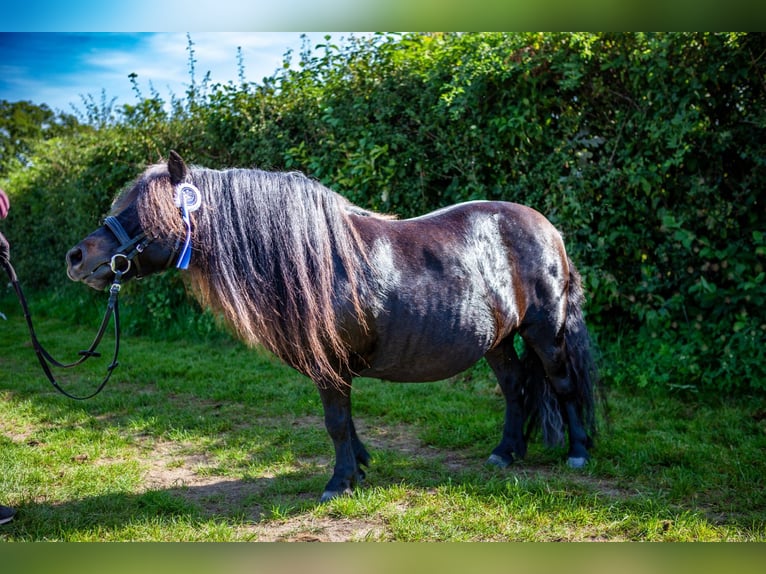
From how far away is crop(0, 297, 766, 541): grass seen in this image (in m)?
2.85

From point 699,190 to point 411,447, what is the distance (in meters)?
2.68

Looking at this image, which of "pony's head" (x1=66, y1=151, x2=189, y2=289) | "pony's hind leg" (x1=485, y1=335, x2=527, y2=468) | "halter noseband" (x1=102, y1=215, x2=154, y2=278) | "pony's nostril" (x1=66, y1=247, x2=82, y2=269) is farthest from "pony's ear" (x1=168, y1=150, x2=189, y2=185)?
"pony's hind leg" (x1=485, y1=335, x2=527, y2=468)

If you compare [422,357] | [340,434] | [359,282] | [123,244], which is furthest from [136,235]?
[422,357]

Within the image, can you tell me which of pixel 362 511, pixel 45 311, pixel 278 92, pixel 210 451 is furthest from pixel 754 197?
pixel 45 311

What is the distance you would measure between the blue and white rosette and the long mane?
0.03 meters

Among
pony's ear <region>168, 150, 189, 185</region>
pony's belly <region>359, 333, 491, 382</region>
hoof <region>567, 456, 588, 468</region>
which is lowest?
hoof <region>567, 456, 588, 468</region>

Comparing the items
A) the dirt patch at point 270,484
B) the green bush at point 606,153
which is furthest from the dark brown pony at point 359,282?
the green bush at point 606,153

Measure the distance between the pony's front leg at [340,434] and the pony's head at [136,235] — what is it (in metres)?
0.98

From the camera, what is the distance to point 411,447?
4043 mm

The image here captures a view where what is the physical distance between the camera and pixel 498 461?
143 inches

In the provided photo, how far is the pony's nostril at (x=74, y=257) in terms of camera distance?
9.11ft

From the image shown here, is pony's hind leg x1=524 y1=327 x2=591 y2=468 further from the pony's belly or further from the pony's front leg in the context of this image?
the pony's front leg

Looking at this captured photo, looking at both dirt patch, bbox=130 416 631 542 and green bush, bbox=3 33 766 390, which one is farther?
green bush, bbox=3 33 766 390
